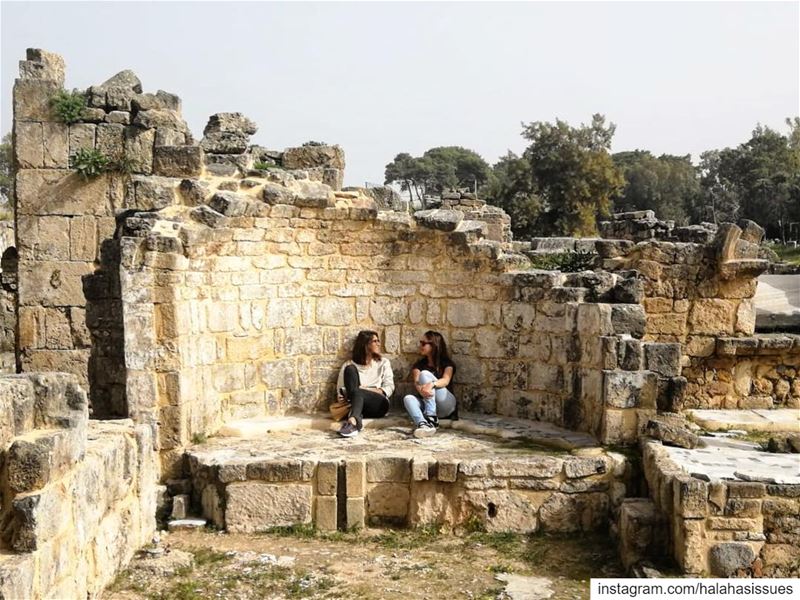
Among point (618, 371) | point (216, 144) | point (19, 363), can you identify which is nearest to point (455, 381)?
point (618, 371)

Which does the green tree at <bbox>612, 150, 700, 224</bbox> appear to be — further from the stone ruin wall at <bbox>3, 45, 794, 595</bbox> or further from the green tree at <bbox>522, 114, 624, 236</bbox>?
the stone ruin wall at <bbox>3, 45, 794, 595</bbox>

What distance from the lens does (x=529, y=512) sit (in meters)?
7.42

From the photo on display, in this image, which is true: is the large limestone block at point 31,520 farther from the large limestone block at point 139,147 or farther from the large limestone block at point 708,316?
the large limestone block at point 139,147

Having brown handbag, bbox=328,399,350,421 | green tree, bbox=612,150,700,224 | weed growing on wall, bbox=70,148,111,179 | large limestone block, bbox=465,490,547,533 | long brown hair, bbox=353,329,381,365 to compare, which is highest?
green tree, bbox=612,150,700,224

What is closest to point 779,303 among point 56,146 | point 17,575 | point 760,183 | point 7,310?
point 56,146

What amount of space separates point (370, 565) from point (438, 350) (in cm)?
319

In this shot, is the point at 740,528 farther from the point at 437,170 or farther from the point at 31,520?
the point at 437,170

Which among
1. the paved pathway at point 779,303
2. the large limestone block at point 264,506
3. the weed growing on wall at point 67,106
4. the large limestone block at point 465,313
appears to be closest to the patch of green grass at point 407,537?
the large limestone block at point 264,506

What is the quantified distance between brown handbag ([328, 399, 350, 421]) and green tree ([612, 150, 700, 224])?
41.5m

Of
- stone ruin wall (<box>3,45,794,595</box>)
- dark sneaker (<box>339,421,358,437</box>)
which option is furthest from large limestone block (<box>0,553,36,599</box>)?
dark sneaker (<box>339,421,358,437</box>)

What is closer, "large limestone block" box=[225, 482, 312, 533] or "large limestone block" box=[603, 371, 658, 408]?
"large limestone block" box=[225, 482, 312, 533]

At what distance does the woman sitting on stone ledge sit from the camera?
9.09 m

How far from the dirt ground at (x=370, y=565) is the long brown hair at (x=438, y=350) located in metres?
2.39

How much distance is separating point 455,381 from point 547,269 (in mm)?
1675
